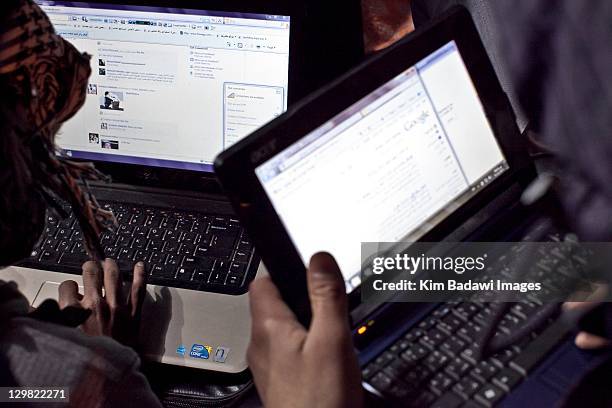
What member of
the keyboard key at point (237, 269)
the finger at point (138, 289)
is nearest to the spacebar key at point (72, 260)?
the finger at point (138, 289)

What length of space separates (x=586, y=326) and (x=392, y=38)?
693mm

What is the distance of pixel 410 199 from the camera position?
74cm

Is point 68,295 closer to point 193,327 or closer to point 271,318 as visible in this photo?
point 193,327

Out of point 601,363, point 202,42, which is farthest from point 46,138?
point 601,363

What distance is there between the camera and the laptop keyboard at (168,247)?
0.90 m

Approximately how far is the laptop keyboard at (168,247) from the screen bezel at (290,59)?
1.8 inches

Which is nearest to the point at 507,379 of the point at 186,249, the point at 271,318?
the point at 271,318

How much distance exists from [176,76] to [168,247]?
0.79 feet

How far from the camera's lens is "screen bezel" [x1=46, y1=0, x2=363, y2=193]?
882 millimetres

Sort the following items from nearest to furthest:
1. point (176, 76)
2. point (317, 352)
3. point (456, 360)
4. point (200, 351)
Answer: point (317, 352)
point (456, 360)
point (200, 351)
point (176, 76)

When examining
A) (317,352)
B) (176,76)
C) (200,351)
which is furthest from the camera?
(176,76)

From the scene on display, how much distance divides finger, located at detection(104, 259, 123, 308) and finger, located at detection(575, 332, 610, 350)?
1.80ft

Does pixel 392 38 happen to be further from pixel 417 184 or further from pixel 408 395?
Result: pixel 408 395

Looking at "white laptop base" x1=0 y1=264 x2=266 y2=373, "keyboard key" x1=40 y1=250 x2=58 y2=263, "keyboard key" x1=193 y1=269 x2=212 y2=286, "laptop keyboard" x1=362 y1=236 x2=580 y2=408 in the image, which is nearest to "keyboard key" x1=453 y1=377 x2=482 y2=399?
"laptop keyboard" x1=362 y1=236 x2=580 y2=408
